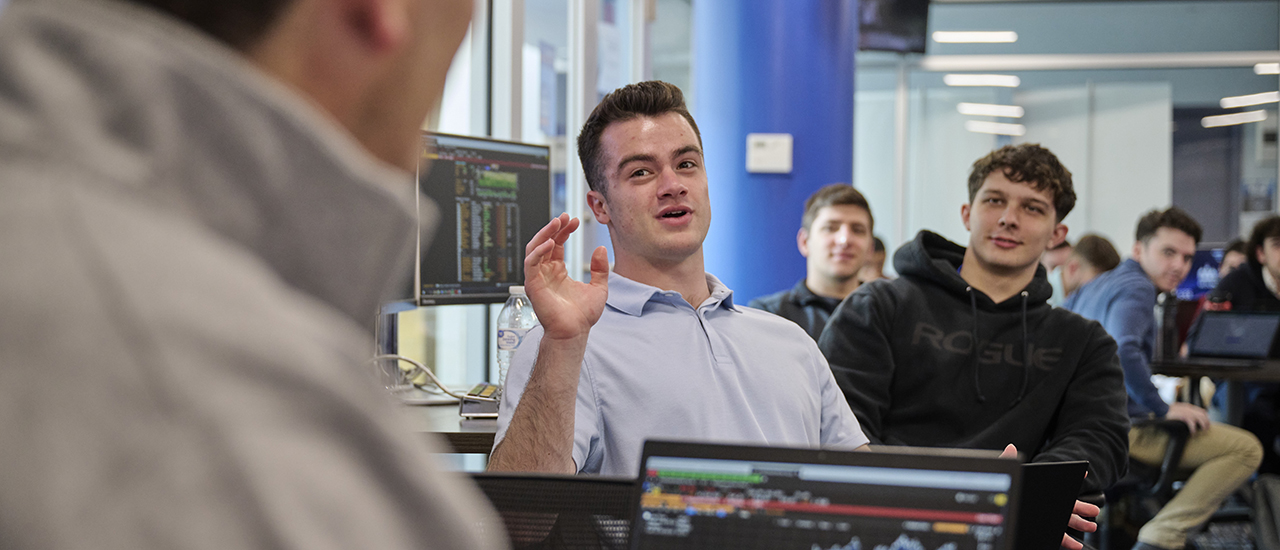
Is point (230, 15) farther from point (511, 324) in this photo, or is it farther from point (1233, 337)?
point (1233, 337)

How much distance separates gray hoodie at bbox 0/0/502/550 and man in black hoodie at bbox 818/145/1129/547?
6.62 feet

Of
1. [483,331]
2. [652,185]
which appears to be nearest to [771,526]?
[652,185]

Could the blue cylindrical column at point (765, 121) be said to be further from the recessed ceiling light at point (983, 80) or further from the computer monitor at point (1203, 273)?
the recessed ceiling light at point (983, 80)

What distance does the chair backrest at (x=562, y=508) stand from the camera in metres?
0.85

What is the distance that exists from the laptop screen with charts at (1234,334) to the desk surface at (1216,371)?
172 mm

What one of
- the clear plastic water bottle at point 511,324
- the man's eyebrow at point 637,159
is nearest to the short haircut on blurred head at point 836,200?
the clear plastic water bottle at point 511,324

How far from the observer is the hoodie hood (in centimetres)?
245

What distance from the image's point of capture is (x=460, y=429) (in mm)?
1898

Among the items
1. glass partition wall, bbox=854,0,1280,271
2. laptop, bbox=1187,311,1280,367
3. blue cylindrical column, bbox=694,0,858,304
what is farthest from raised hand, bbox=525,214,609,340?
glass partition wall, bbox=854,0,1280,271

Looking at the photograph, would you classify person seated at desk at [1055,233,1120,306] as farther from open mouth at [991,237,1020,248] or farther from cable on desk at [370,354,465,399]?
cable on desk at [370,354,465,399]

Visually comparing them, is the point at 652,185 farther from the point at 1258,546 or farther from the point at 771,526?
the point at 1258,546

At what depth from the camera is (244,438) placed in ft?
0.97

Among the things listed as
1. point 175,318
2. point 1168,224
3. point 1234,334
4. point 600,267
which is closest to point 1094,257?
point 1168,224

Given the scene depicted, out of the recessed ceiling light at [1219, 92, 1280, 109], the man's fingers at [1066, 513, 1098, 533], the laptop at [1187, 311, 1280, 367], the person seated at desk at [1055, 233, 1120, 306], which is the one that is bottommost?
the laptop at [1187, 311, 1280, 367]
